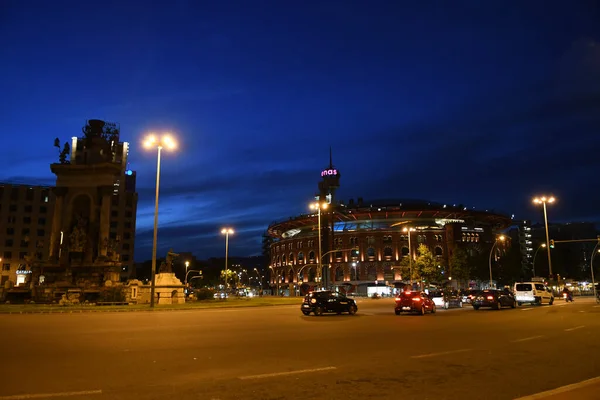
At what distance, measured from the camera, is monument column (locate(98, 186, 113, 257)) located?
161 feet

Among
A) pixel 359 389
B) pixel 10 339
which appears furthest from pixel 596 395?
pixel 10 339

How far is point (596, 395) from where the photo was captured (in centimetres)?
664

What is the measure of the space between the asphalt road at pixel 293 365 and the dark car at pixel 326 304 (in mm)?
12553

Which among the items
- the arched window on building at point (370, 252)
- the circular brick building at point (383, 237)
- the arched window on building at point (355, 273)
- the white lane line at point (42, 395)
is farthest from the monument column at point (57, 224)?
the arched window on building at point (370, 252)

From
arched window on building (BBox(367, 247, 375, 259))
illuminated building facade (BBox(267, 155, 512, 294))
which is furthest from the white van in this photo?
arched window on building (BBox(367, 247, 375, 259))

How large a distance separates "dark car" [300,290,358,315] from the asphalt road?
12.6 meters

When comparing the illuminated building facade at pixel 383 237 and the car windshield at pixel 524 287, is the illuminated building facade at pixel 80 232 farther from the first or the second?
the illuminated building facade at pixel 383 237

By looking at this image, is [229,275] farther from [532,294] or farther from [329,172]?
[329,172]

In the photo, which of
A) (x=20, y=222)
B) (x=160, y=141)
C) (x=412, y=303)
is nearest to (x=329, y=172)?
(x=20, y=222)

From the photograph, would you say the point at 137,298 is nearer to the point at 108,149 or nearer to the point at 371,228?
the point at 108,149

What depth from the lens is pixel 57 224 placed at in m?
50.7

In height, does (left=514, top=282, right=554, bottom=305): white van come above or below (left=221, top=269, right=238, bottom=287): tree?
below

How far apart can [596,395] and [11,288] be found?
169ft

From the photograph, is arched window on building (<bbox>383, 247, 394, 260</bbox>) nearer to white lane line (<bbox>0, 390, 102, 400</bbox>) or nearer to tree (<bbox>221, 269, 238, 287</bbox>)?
tree (<bbox>221, 269, 238, 287</bbox>)
